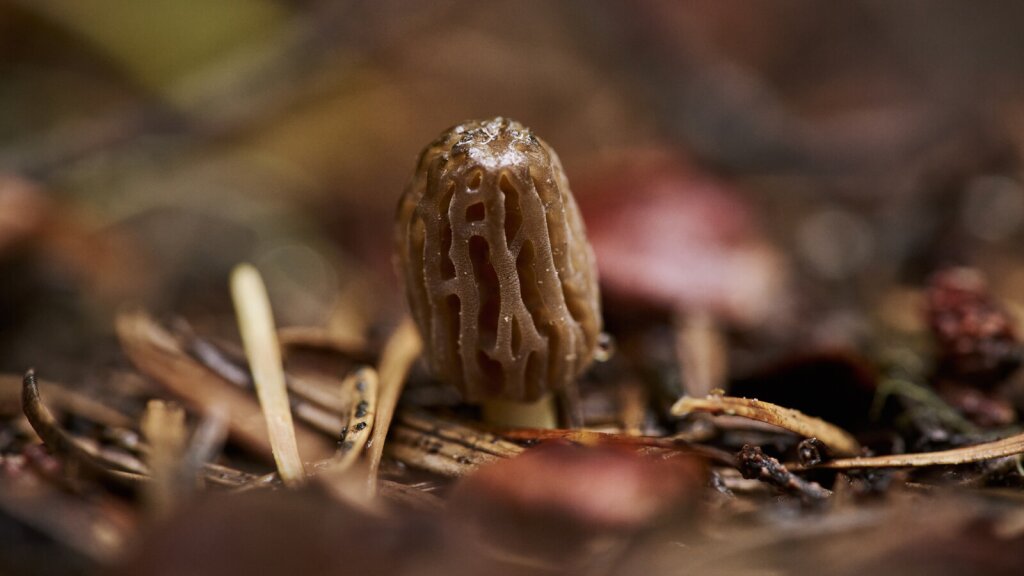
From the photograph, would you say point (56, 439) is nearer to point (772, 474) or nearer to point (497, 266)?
point (497, 266)

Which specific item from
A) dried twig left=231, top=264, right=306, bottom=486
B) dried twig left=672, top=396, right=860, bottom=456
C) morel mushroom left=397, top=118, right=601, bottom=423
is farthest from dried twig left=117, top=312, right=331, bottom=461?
dried twig left=672, top=396, right=860, bottom=456

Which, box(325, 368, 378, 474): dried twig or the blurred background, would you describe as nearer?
box(325, 368, 378, 474): dried twig

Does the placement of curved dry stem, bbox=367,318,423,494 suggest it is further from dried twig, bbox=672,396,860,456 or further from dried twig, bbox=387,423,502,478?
dried twig, bbox=672,396,860,456

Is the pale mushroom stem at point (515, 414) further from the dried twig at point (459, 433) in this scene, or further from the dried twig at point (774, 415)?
the dried twig at point (774, 415)

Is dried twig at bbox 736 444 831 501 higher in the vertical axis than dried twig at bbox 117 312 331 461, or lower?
lower

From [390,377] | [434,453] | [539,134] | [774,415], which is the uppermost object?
[539,134]

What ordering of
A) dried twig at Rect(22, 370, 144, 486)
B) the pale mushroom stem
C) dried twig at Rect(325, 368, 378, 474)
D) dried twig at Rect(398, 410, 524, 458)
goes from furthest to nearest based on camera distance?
the pale mushroom stem < dried twig at Rect(398, 410, 524, 458) < dried twig at Rect(325, 368, 378, 474) < dried twig at Rect(22, 370, 144, 486)

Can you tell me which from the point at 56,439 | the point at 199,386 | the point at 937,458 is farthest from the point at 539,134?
the point at 56,439

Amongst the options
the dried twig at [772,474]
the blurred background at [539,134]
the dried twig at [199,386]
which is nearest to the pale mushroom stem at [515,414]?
the dried twig at [199,386]
